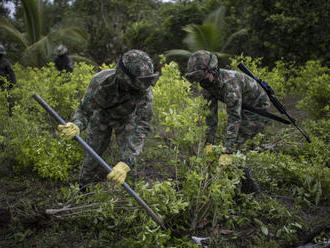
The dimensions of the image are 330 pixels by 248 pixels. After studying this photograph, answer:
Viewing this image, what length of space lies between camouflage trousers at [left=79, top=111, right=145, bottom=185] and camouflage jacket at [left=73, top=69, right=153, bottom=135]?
0.06m

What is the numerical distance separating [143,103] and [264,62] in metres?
10.5

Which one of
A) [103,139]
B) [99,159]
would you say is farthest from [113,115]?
[99,159]

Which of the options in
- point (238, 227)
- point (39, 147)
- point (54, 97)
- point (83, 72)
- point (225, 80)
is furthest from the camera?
point (83, 72)

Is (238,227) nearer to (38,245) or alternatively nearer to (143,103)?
(143,103)

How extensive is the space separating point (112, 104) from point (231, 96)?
4.47 feet

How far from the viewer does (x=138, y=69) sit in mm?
2906

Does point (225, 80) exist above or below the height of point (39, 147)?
above

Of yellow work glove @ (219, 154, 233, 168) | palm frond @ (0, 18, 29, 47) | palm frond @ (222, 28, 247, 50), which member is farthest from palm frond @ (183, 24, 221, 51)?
yellow work glove @ (219, 154, 233, 168)

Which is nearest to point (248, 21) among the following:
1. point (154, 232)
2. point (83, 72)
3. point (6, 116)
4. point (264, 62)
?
point (264, 62)

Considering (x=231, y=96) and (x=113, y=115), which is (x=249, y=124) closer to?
(x=231, y=96)

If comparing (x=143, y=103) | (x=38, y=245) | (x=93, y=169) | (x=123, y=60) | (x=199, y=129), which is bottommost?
(x=38, y=245)

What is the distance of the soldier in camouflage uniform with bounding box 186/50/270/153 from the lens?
11.6 ft

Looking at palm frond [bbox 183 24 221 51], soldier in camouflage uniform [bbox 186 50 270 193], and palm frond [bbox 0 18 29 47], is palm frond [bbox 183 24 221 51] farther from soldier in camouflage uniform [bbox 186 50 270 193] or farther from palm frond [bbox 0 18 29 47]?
soldier in camouflage uniform [bbox 186 50 270 193]

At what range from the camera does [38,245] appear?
9.91ft
